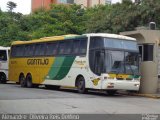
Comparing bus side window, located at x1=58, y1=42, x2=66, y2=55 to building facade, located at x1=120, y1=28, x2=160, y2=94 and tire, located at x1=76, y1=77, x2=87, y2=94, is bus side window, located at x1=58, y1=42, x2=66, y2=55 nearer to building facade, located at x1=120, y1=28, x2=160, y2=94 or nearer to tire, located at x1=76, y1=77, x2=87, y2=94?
tire, located at x1=76, y1=77, x2=87, y2=94

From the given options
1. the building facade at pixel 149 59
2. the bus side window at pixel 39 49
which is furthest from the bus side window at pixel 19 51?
the building facade at pixel 149 59

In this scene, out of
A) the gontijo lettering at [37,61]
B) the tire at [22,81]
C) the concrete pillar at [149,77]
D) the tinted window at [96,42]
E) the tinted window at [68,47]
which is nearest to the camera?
the tinted window at [96,42]

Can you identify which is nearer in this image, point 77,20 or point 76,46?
point 76,46

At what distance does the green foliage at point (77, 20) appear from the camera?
32.2 metres

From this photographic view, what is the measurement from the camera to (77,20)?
5281 cm

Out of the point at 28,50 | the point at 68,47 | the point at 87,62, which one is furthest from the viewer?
the point at 28,50

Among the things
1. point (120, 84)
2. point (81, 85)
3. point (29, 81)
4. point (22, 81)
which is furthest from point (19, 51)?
point (120, 84)

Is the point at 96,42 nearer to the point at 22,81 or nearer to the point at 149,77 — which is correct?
the point at 149,77

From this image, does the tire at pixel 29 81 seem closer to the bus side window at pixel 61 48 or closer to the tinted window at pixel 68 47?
the bus side window at pixel 61 48

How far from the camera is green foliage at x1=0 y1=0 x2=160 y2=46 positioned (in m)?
32.2

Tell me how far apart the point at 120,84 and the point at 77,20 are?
30041 millimetres

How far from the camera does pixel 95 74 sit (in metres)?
23.9

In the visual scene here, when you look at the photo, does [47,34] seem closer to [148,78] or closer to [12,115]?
[148,78]

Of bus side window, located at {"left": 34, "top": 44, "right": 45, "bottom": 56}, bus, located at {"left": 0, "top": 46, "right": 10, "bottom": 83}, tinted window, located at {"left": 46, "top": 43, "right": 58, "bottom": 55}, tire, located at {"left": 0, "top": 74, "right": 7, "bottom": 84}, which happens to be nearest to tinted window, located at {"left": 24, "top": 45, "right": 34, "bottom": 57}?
bus side window, located at {"left": 34, "top": 44, "right": 45, "bottom": 56}
